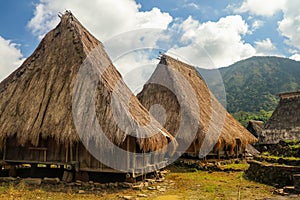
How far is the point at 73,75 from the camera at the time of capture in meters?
11.8

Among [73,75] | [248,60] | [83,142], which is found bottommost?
[83,142]

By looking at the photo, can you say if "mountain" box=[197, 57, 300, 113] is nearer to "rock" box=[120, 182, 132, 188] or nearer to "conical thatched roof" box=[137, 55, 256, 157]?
"conical thatched roof" box=[137, 55, 256, 157]

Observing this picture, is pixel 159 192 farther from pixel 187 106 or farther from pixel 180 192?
pixel 187 106

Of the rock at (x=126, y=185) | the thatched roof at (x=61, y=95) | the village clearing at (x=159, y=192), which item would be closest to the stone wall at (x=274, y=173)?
the village clearing at (x=159, y=192)

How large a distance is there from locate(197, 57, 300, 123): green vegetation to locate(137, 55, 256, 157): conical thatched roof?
2696 centimetres

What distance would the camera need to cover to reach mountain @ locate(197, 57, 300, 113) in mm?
65750

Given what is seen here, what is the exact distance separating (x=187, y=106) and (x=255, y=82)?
230 feet

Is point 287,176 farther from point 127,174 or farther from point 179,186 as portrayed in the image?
point 127,174

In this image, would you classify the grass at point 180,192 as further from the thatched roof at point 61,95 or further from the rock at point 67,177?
the thatched roof at point 61,95

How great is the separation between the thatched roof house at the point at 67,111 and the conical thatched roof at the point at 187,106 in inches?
156

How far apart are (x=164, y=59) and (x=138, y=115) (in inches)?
360

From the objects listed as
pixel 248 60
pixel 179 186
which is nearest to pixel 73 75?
pixel 179 186

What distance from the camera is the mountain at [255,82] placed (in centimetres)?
6575

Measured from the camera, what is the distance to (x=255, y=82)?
82250mm
